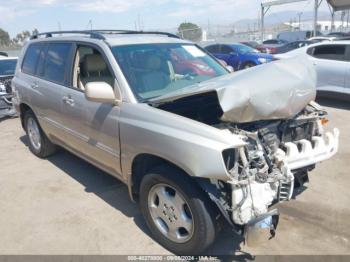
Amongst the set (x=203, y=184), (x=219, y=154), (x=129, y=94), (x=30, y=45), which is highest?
(x=30, y=45)

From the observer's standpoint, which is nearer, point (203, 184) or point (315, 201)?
point (203, 184)

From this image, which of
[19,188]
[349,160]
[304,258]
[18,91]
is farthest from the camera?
[18,91]

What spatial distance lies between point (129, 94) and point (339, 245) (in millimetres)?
2389

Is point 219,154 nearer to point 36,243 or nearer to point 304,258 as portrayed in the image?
point 304,258

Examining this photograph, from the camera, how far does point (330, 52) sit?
909 cm

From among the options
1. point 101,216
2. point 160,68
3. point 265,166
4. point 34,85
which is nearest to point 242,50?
point 34,85

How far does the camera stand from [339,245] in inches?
130

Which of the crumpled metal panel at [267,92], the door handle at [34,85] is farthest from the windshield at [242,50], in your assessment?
the crumpled metal panel at [267,92]

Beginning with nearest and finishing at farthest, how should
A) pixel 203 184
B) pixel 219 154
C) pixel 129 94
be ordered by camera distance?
pixel 219 154 < pixel 203 184 < pixel 129 94

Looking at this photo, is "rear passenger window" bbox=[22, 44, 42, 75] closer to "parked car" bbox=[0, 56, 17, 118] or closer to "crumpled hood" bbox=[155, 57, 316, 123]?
"crumpled hood" bbox=[155, 57, 316, 123]

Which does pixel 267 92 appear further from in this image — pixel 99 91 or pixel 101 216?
pixel 101 216

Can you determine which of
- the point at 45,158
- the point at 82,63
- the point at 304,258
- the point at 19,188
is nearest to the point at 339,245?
the point at 304,258

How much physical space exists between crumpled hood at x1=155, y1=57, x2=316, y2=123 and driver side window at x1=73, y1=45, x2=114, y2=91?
116 cm

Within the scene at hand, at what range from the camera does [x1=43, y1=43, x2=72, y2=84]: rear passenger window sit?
4386 millimetres
